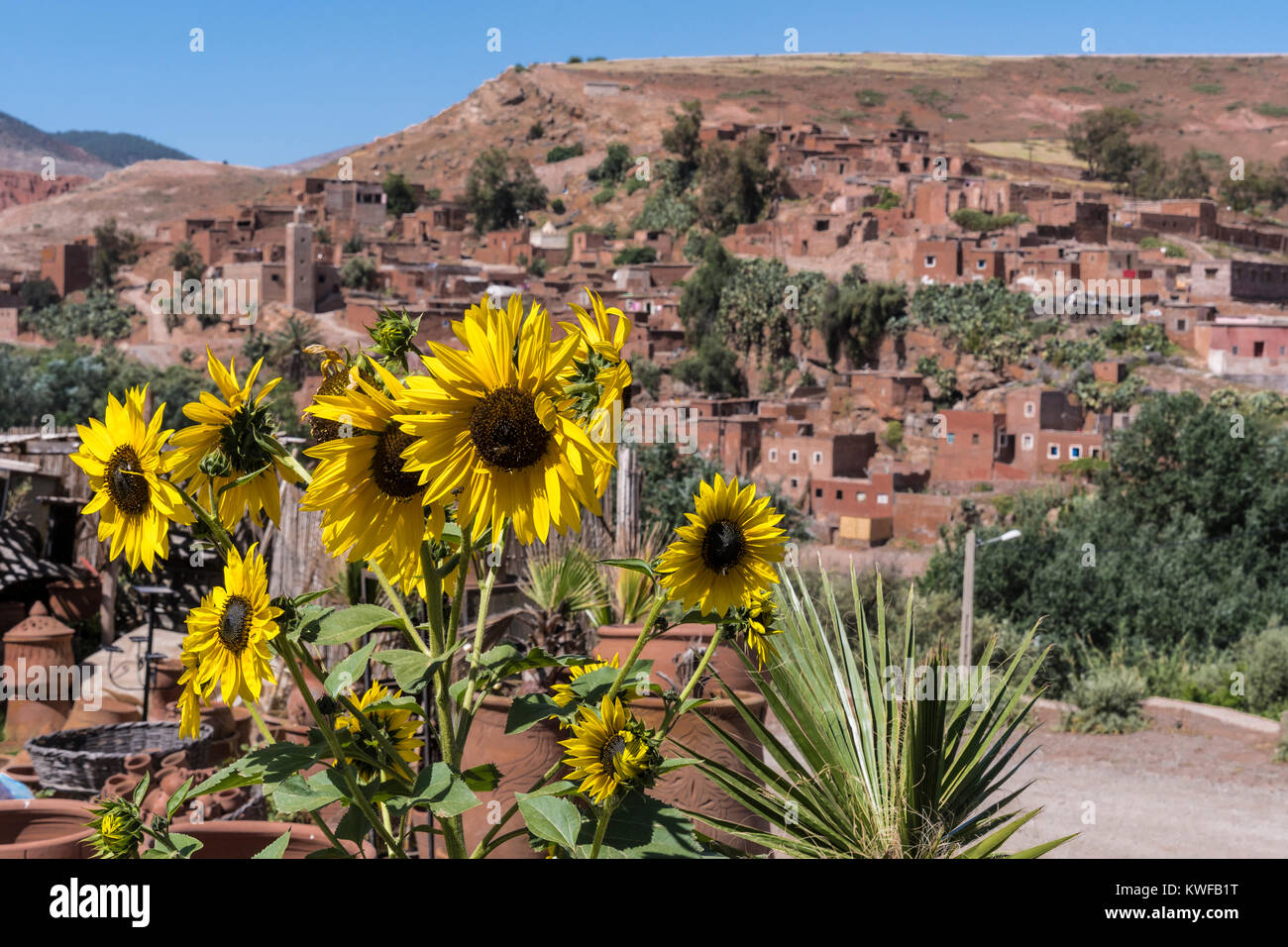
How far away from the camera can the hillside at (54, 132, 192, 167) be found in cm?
15312

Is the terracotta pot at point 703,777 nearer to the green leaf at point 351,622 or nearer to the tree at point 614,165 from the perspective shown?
the green leaf at point 351,622

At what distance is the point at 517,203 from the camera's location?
52125 mm

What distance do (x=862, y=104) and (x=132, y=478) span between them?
77095 millimetres

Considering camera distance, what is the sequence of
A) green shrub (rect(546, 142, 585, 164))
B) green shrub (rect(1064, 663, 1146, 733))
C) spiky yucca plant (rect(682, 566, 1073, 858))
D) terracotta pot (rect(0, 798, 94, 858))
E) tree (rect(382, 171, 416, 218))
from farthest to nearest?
1. green shrub (rect(546, 142, 585, 164))
2. tree (rect(382, 171, 416, 218))
3. green shrub (rect(1064, 663, 1146, 733))
4. terracotta pot (rect(0, 798, 94, 858))
5. spiky yucca plant (rect(682, 566, 1073, 858))

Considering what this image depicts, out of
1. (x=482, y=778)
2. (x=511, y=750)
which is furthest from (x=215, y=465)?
(x=511, y=750)

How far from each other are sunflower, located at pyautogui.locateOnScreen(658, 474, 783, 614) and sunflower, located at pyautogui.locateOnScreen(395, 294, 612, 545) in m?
0.20

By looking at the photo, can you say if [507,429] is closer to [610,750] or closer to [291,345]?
[610,750]

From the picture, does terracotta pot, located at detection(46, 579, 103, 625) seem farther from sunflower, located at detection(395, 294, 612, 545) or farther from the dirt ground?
sunflower, located at detection(395, 294, 612, 545)

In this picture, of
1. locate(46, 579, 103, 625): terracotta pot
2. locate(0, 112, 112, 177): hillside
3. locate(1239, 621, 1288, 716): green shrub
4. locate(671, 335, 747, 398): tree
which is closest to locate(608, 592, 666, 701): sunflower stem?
locate(46, 579, 103, 625): terracotta pot

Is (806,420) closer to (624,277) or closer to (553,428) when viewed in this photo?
(624,277)

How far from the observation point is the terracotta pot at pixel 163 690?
456cm

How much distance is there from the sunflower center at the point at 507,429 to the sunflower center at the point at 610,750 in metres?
0.32

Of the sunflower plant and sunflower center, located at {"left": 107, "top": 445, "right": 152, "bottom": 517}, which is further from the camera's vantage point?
sunflower center, located at {"left": 107, "top": 445, "right": 152, "bottom": 517}
